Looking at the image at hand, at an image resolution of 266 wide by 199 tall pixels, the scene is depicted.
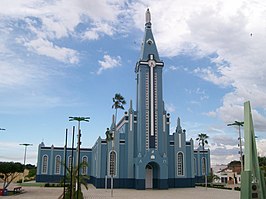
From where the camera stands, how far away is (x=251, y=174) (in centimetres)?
1190

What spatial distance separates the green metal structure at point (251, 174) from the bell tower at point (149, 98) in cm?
2867

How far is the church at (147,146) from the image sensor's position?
40256 millimetres

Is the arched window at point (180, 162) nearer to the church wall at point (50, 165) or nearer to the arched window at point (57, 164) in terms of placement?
the church wall at point (50, 165)

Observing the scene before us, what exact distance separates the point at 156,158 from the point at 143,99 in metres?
8.17

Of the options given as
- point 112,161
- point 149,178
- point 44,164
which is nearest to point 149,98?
point 112,161

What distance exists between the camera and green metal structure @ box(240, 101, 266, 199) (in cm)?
1181

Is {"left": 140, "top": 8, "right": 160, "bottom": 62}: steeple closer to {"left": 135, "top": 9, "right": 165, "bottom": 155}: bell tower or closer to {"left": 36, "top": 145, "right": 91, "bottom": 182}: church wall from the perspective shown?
{"left": 135, "top": 9, "right": 165, "bottom": 155}: bell tower

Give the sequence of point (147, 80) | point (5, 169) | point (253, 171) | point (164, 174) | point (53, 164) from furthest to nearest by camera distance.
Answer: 1. point (53, 164)
2. point (147, 80)
3. point (164, 174)
4. point (5, 169)
5. point (253, 171)

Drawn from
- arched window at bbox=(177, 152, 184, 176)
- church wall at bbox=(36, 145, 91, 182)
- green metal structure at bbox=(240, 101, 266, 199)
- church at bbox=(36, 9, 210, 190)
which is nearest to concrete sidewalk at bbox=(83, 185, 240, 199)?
church at bbox=(36, 9, 210, 190)

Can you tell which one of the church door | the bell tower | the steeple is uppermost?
the steeple

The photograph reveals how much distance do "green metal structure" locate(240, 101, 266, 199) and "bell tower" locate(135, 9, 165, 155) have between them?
94.0ft

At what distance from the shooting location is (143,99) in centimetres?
4231

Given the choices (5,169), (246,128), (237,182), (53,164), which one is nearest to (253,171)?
(246,128)

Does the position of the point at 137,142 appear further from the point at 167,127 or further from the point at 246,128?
the point at 246,128
